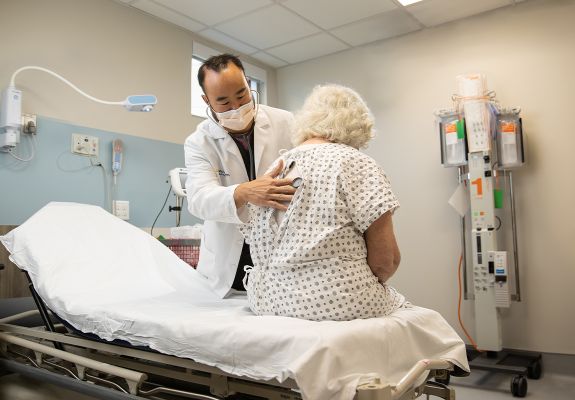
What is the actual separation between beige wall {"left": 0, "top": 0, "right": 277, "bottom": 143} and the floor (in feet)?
5.23

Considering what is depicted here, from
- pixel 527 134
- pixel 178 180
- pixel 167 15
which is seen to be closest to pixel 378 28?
pixel 527 134

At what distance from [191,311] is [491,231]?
2424mm

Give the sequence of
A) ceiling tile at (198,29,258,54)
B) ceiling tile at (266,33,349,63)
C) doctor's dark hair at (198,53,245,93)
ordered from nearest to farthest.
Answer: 1. doctor's dark hair at (198,53,245,93)
2. ceiling tile at (198,29,258,54)
3. ceiling tile at (266,33,349,63)

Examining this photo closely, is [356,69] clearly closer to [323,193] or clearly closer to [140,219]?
[140,219]

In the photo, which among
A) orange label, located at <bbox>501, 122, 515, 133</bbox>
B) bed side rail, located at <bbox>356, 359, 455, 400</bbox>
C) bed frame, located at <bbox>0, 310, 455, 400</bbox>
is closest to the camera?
bed side rail, located at <bbox>356, 359, 455, 400</bbox>

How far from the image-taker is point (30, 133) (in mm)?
2914

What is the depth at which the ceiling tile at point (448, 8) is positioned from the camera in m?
3.64

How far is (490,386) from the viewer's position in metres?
3.04

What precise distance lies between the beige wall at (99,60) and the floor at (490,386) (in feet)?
5.23

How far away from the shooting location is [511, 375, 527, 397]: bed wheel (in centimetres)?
282

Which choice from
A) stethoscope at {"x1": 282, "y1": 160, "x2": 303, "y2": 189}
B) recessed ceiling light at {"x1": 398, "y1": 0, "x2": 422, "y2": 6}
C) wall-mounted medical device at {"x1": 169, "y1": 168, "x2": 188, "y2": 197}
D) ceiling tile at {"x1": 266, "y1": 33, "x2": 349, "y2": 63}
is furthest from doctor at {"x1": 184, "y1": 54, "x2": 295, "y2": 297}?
ceiling tile at {"x1": 266, "y1": 33, "x2": 349, "y2": 63}

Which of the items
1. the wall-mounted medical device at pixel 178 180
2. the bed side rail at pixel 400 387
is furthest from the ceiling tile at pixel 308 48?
the bed side rail at pixel 400 387

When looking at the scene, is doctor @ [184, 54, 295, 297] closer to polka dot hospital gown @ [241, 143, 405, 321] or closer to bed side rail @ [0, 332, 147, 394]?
polka dot hospital gown @ [241, 143, 405, 321]

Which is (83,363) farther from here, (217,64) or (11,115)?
(11,115)
